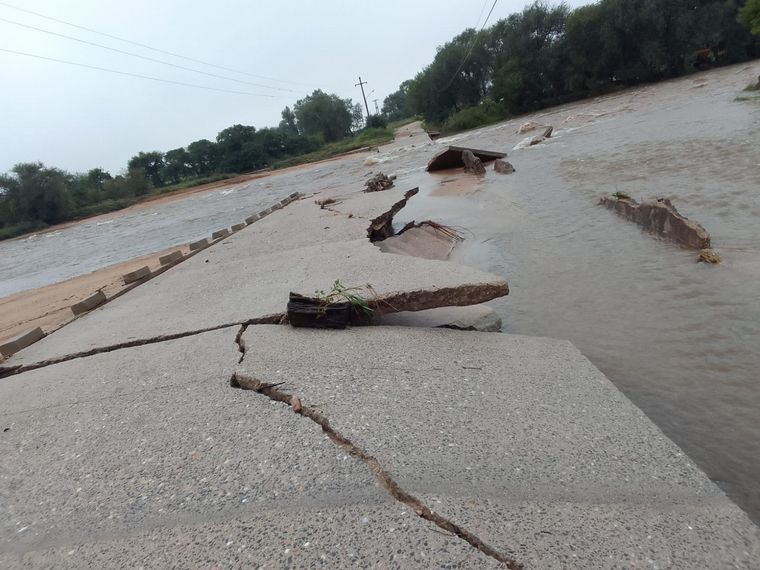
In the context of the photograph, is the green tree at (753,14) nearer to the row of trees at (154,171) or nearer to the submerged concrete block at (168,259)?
the submerged concrete block at (168,259)

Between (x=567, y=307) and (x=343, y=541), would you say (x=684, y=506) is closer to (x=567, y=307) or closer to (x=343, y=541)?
(x=343, y=541)

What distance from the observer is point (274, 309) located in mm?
3543

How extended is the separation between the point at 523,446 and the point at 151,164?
2766 inches

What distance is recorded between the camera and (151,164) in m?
62.0

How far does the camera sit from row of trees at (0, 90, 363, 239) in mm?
40625

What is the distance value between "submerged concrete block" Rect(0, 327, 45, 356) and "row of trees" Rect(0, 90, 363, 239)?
142ft

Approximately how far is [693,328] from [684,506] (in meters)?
1.86

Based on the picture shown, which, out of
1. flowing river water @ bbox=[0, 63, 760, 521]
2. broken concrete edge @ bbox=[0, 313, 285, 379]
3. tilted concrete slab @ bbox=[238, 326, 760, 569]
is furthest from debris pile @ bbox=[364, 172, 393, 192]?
tilted concrete slab @ bbox=[238, 326, 760, 569]

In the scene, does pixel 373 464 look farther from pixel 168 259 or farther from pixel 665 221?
pixel 168 259

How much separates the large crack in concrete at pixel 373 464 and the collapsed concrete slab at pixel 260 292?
1046 mm

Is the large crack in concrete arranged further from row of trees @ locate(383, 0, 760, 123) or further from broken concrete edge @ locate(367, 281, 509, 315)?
row of trees @ locate(383, 0, 760, 123)

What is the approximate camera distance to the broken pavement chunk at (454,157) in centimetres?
1360

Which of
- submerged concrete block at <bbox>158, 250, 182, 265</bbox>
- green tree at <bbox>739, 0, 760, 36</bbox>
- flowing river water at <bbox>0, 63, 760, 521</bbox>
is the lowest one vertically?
flowing river water at <bbox>0, 63, 760, 521</bbox>

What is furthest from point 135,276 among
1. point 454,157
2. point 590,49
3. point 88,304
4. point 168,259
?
point 590,49
